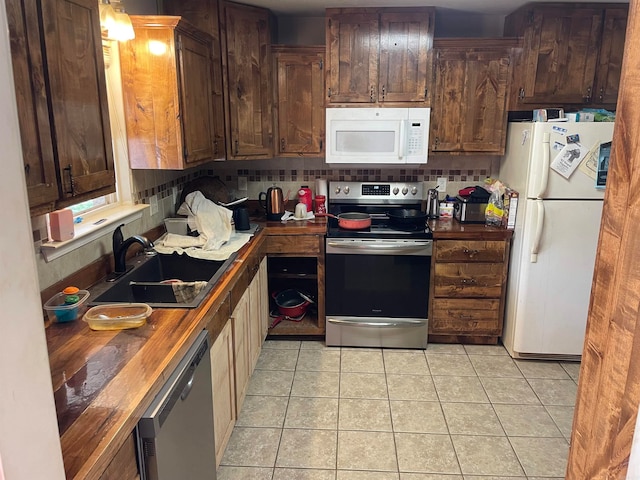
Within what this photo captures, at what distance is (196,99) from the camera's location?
A: 105 inches

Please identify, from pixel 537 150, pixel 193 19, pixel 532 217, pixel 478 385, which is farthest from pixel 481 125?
pixel 193 19

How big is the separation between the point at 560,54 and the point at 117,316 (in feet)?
10.2

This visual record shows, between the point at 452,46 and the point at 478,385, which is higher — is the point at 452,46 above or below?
above

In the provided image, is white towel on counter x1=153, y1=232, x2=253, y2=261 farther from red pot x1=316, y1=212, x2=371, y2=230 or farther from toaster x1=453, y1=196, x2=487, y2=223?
toaster x1=453, y1=196, x2=487, y2=223

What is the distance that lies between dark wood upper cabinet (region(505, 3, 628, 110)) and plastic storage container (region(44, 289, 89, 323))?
297 centimetres

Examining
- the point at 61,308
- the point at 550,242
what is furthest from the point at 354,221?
the point at 61,308

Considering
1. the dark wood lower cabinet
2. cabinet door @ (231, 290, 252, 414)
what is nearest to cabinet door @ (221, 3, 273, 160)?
cabinet door @ (231, 290, 252, 414)

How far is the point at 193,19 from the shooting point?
2975mm

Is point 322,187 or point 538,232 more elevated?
point 322,187

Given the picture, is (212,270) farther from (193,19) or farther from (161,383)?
(193,19)

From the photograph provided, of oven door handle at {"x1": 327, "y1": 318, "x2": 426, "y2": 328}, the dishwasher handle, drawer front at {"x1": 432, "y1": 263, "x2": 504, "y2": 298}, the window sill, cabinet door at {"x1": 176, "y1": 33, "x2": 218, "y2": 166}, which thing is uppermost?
cabinet door at {"x1": 176, "y1": 33, "x2": 218, "y2": 166}

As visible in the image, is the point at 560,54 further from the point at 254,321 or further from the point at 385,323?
the point at 254,321

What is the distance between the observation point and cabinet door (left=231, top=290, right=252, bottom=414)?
93.1 inches

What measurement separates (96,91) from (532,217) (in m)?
2.55
